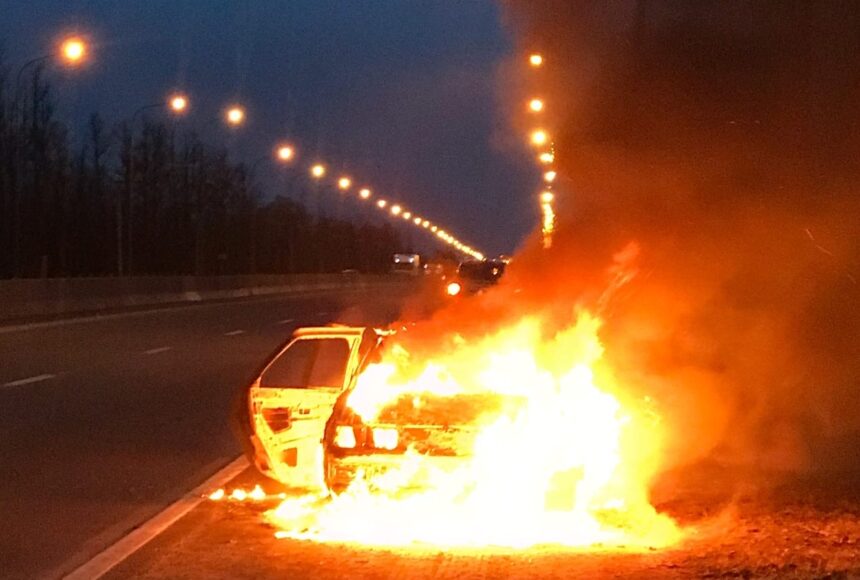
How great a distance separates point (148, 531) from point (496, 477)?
227 centimetres

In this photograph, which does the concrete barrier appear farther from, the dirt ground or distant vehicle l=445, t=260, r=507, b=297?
the dirt ground

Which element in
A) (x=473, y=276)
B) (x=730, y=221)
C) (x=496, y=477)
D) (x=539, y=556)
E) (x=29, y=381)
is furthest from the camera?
(x=473, y=276)

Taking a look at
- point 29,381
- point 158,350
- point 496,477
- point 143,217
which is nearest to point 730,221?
point 496,477

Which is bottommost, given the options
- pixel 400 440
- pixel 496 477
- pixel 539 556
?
pixel 539 556

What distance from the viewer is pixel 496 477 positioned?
9000mm

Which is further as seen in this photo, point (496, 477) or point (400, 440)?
point (496, 477)

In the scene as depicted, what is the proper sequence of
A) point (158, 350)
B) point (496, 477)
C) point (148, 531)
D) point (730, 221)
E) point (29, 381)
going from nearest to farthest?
1. point (148, 531)
2. point (496, 477)
3. point (730, 221)
4. point (29, 381)
5. point (158, 350)

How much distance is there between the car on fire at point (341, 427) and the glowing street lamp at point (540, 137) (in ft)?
13.9

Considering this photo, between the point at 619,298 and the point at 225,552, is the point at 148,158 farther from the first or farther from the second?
the point at 225,552

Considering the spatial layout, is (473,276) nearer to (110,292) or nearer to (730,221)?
(110,292)

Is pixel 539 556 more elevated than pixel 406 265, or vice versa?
pixel 406 265

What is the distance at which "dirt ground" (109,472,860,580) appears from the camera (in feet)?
24.2

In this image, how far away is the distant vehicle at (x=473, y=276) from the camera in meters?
32.0

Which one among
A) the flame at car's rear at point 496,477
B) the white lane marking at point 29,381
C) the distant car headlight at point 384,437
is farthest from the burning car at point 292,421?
the white lane marking at point 29,381
